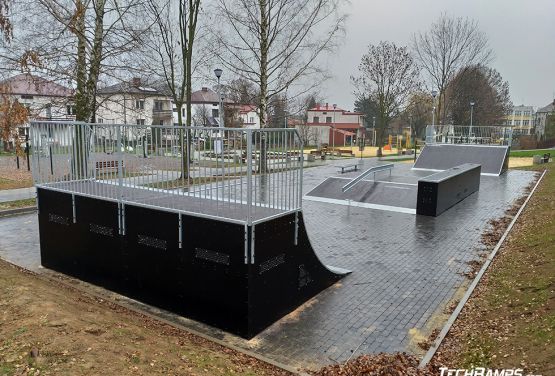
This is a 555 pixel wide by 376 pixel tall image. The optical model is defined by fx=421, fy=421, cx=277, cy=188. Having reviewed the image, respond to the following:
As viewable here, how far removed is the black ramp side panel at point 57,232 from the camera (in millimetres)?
8227

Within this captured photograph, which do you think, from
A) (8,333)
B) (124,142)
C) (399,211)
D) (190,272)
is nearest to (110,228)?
(124,142)

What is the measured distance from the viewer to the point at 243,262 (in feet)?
18.9

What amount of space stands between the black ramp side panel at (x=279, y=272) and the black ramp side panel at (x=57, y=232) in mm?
4220

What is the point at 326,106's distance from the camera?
84688mm

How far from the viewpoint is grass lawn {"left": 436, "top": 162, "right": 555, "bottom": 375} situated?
4805mm

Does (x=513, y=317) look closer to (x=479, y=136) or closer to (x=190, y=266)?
(x=190, y=266)

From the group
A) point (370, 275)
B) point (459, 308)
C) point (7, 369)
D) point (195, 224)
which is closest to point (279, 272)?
point (195, 224)

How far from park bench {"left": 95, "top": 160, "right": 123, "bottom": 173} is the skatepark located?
74mm

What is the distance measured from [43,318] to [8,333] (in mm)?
497

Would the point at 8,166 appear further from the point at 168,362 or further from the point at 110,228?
the point at 168,362

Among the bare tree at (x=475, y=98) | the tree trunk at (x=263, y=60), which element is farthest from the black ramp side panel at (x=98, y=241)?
the bare tree at (x=475, y=98)

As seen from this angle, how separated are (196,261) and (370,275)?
3.86 meters

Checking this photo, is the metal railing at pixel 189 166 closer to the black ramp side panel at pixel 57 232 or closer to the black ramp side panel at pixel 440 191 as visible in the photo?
the black ramp side panel at pixel 57 232

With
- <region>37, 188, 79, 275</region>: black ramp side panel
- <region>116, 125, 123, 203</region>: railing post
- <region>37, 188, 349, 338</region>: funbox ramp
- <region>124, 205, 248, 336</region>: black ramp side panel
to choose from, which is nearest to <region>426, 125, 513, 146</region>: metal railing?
<region>37, 188, 349, 338</region>: funbox ramp
